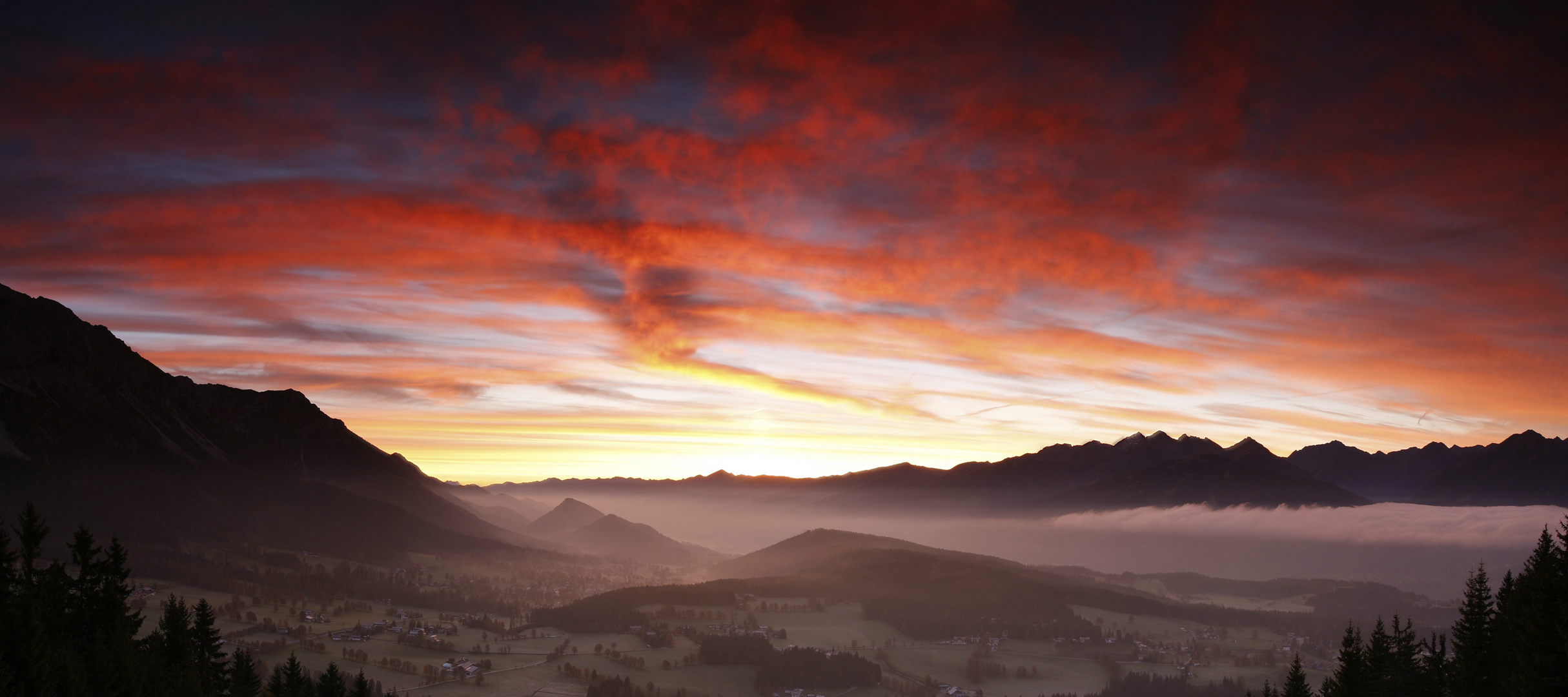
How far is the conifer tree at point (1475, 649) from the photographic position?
6956cm

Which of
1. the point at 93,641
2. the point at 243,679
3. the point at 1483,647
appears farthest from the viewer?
the point at 243,679

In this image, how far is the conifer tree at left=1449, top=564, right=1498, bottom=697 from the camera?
228ft

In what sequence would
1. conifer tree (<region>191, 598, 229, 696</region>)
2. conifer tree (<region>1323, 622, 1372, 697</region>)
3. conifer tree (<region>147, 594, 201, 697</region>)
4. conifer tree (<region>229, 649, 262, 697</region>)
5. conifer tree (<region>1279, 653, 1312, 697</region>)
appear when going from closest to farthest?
1. conifer tree (<region>147, 594, 201, 697</region>)
2. conifer tree (<region>1323, 622, 1372, 697</region>)
3. conifer tree (<region>1279, 653, 1312, 697</region>)
4. conifer tree (<region>229, 649, 262, 697</region>)
5. conifer tree (<region>191, 598, 229, 696</region>)

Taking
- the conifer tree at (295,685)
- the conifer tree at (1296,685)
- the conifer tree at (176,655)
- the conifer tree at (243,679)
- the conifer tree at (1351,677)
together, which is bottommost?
the conifer tree at (295,685)

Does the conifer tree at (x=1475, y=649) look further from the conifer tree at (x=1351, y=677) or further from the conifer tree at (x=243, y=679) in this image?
the conifer tree at (x=243, y=679)

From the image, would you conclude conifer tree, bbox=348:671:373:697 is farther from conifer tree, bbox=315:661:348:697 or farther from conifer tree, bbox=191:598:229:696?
conifer tree, bbox=191:598:229:696

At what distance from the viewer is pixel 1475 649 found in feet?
238

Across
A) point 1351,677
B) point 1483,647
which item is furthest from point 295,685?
point 1483,647

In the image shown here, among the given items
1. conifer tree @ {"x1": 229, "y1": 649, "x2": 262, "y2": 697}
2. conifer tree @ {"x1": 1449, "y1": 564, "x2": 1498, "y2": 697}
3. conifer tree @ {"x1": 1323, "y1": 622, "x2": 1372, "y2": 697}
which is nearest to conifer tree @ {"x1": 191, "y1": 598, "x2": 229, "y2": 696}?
conifer tree @ {"x1": 229, "y1": 649, "x2": 262, "y2": 697}

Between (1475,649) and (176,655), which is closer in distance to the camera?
(1475,649)

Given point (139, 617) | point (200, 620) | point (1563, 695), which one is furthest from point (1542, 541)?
point (200, 620)

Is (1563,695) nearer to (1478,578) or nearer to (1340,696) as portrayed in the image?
(1340,696)

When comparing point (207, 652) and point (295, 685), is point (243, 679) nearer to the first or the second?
point (207, 652)

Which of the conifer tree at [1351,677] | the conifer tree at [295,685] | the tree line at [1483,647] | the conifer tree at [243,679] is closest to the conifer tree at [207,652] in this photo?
the conifer tree at [243,679]
